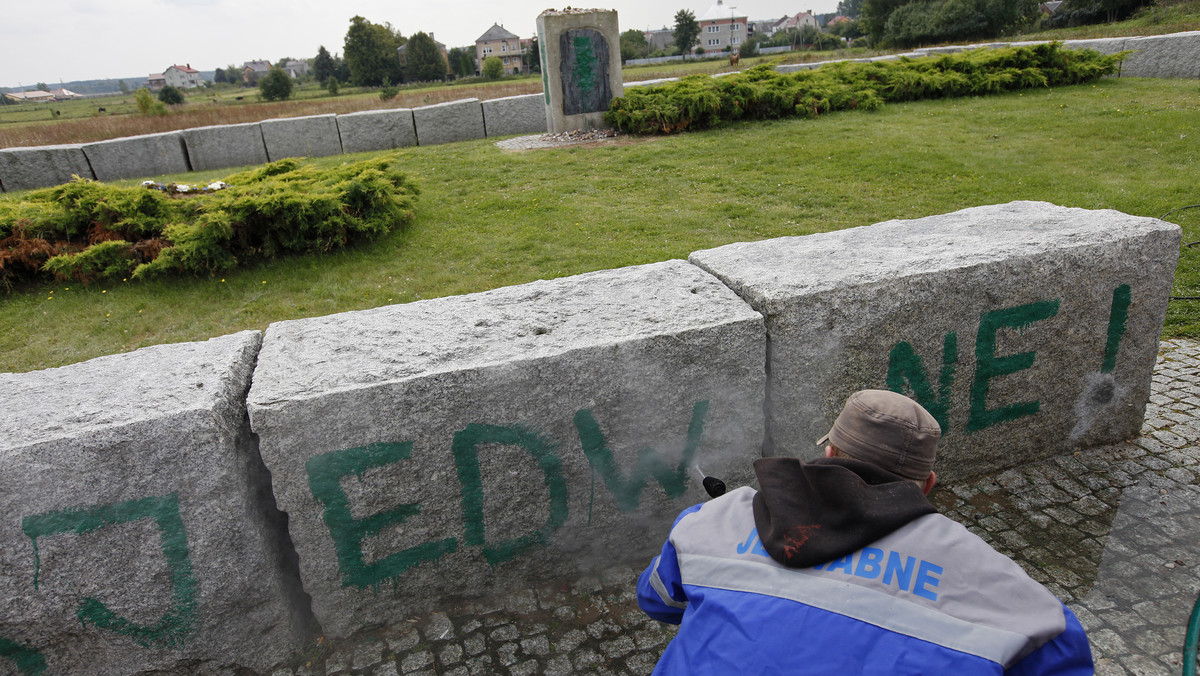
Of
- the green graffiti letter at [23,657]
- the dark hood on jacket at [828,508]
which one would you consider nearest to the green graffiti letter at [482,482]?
the dark hood on jacket at [828,508]

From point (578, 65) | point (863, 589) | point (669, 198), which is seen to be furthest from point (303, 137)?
point (863, 589)

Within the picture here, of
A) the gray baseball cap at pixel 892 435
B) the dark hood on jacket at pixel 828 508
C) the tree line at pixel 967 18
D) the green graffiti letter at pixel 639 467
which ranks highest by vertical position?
the tree line at pixel 967 18

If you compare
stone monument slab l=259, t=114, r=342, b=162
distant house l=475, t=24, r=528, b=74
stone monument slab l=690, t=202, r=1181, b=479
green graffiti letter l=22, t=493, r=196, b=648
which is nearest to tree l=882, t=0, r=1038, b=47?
stone monument slab l=259, t=114, r=342, b=162

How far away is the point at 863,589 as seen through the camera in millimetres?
1553

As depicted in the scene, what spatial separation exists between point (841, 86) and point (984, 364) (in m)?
10.2

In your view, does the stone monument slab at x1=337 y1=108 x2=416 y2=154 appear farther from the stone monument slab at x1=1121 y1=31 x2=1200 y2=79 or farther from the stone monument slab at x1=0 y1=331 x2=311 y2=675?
the stone monument slab at x1=1121 y1=31 x2=1200 y2=79

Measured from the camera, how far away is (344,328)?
3.22 metres

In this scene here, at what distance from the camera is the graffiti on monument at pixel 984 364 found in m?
3.45

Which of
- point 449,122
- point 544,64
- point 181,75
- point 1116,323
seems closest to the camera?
point 1116,323

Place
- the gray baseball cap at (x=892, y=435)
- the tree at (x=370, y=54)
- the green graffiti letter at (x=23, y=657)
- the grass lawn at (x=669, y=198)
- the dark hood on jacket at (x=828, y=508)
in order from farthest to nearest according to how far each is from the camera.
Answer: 1. the tree at (x=370, y=54)
2. the grass lawn at (x=669, y=198)
3. the green graffiti letter at (x=23, y=657)
4. the gray baseball cap at (x=892, y=435)
5. the dark hood on jacket at (x=828, y=508)

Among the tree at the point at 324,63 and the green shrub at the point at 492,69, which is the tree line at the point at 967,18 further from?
the tree at the point at 324,63

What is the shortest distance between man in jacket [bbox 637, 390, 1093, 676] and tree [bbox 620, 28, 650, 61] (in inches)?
2971

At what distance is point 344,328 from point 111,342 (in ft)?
11.6

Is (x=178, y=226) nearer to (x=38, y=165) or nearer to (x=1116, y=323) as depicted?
(x=1116, y=323)
